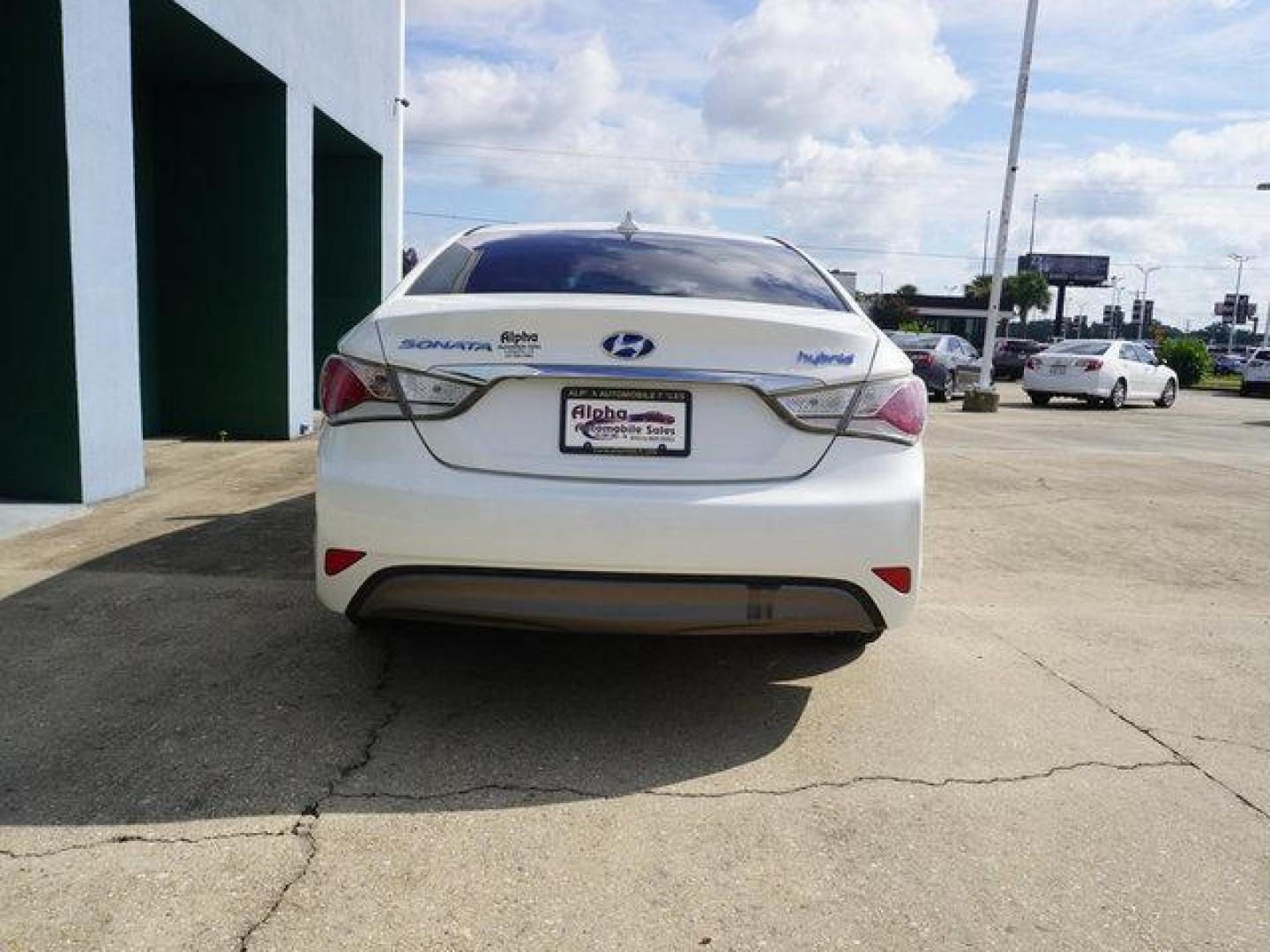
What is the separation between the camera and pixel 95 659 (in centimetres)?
381

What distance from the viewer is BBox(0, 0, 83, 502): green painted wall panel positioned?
6.04 metres

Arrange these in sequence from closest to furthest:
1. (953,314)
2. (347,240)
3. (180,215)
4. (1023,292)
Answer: (180,215)
(347,240)
(953,314)
(1023,292)

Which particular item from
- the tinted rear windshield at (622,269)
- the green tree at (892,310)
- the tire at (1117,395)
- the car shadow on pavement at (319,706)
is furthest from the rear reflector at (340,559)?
the green tree at (892,310)

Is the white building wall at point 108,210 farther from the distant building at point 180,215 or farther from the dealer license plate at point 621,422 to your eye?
the dealer license plate at point 621,422

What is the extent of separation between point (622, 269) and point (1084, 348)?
68.3 feet

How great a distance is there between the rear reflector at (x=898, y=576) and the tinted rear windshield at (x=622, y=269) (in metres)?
0.96

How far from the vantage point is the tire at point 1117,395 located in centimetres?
2172

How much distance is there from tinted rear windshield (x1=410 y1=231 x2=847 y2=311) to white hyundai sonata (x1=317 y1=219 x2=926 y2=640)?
0.34m

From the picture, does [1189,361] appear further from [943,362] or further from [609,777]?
[609,777]

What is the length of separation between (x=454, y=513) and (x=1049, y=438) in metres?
12.7

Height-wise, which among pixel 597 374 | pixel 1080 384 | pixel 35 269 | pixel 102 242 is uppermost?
pixel 102 242

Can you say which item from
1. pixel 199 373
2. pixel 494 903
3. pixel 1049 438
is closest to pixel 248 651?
pixel 494 903

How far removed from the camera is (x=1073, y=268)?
108m

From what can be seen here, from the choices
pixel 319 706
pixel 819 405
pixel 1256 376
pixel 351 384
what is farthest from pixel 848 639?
pixel 1256 376
